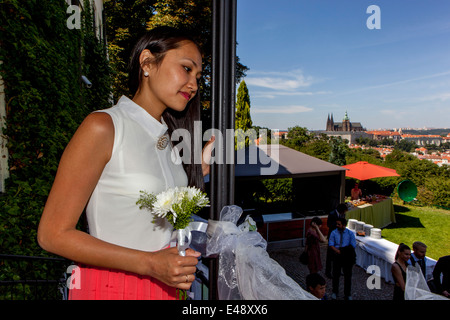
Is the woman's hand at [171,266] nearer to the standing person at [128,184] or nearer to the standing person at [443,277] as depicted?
the standing person at [128,184]

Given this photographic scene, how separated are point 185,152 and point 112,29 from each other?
791 inches

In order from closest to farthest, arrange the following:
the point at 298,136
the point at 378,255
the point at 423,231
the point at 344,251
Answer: the point at 344,251
the point at 378,255
the point at 423,231
the point at 298,136

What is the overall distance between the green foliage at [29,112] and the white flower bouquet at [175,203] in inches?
99.8

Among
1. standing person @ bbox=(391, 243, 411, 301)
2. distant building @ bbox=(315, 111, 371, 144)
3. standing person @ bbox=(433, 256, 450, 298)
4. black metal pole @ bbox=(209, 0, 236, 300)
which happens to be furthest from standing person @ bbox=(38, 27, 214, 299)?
distant building @ bbox=(315, 111, 371, 144)

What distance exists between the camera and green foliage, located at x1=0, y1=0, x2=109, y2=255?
2.75 metres

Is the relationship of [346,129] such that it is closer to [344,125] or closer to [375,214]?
[344,125]

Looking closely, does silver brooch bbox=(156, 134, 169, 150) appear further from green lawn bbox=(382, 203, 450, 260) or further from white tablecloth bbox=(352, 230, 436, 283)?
green lawn bbox=(382, 203, 450, 260)

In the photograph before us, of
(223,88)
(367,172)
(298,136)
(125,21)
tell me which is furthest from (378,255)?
(298,136)

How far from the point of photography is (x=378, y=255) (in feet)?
21.9

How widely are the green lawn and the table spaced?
17.2 inches

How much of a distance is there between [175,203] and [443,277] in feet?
16.3

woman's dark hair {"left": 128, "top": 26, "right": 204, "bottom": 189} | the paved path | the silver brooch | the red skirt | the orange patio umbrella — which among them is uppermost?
woman's dark hair {"left": 128, "top": 26, "right": 204, "bottom": 189}

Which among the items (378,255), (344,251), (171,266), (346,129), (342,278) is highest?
(346,129)
